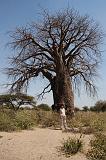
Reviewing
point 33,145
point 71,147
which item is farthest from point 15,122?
point 71,147

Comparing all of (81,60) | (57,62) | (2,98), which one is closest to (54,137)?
(57,62)

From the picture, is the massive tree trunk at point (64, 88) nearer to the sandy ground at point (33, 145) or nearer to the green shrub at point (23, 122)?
the green shrub at point (23, 122)

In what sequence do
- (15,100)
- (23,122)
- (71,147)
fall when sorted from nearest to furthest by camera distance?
1. (71,147)
2. (23,122)
3. (15,100)

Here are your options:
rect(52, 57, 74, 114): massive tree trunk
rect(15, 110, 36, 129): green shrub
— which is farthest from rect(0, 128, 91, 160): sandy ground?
rect(52, 57, 74, 114): massive tree trunk

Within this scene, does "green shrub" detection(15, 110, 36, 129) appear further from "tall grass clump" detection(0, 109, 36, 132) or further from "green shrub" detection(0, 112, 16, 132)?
"green shrub" detection(0, 112, 16, 132)

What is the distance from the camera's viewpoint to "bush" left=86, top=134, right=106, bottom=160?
10.9m

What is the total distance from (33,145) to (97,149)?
7.24 ft

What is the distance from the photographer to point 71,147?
1148 cm

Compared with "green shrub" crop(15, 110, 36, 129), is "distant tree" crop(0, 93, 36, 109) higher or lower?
higher

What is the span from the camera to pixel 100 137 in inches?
490

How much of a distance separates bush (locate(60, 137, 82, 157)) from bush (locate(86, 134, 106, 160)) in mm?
399

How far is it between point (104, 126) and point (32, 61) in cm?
1097

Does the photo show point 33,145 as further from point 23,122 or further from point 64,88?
point 64,88

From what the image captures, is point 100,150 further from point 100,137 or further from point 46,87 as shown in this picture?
point 46,87
